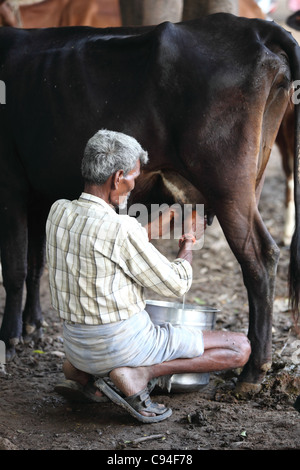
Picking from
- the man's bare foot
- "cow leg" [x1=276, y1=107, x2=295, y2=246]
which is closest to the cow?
"cow leg" [x1=276, y1=107, x2=295, y2=246]

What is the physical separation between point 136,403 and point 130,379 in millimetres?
142

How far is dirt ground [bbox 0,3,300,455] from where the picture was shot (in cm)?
331

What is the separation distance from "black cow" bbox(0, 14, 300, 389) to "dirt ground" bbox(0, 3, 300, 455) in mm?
227

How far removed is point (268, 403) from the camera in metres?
3.85

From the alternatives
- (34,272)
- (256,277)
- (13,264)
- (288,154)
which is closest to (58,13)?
(288,154)

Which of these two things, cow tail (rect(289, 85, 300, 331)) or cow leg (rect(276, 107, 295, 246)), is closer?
cow tail (rect(289, 85, 300, 331))

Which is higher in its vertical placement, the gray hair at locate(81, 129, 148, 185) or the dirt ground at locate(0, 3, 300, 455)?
the gray hair at locate(81, 129, 148, 185)

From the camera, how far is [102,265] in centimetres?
334

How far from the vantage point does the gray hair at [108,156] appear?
3342 mm

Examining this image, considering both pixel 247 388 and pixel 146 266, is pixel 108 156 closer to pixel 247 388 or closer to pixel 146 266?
pixel 146 266

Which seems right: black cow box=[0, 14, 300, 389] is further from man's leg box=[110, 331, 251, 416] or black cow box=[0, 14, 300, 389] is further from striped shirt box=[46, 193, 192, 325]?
striped shirt box=[46, 193, 192, 325]

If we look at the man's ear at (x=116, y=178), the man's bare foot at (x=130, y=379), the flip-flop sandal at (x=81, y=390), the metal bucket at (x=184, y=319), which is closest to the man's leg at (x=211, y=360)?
the man's bare foot at (x=130, y=379)
